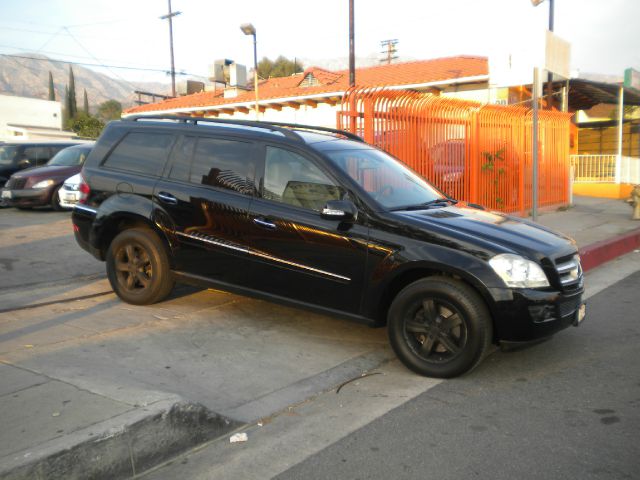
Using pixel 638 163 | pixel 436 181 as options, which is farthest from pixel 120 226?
pixel 638 163

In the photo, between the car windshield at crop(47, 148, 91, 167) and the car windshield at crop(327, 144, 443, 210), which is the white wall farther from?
the car windshield at crop(327, 144, 443, 210)

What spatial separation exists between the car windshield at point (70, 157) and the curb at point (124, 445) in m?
12.0

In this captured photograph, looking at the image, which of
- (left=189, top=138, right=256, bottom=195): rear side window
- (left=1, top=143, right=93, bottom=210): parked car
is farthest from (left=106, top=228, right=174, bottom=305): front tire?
(left=1, top=143, right=93, bottom=210): parked car

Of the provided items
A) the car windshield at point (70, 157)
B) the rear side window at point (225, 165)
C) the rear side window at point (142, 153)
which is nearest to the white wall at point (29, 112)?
the car windshield at point (70, 157)

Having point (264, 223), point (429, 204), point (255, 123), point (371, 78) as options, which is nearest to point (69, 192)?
point (255, 123)

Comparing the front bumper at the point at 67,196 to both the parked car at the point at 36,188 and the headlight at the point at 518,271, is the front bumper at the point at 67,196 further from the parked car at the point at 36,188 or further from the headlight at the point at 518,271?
the headlight at the point at 518,271

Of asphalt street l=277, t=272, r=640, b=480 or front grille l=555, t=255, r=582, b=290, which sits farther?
front grille l=555, t=255, r=582, b=290

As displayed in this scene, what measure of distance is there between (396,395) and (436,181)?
Answer: 24.7ft

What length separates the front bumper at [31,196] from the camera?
13.6 metres

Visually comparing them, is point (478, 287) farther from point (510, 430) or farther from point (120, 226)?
point (120, 226)

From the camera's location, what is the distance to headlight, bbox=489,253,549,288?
4551 millimetres

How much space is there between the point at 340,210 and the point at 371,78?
22.6m

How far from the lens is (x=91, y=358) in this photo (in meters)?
4.81

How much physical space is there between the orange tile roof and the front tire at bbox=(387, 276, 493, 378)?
682 inches
